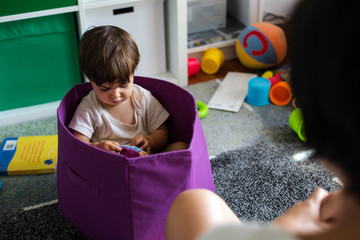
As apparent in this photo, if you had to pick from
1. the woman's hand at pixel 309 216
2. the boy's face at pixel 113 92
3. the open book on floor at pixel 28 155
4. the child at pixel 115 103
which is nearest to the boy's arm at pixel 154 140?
the child at pixel 115 103

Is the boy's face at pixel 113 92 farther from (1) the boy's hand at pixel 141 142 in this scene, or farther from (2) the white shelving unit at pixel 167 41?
(2) the white shelving unit at pixel 167 41

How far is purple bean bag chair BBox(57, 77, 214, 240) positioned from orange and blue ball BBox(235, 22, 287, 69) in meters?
0.83

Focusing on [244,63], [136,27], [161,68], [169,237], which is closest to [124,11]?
[136,27]

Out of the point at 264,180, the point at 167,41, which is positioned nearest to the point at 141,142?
the point at 264,180

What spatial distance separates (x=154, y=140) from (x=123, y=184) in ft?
1.01

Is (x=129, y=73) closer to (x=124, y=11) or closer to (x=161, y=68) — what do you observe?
(x=124, y=11)

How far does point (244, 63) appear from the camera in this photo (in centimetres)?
197

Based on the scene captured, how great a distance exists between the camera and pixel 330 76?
43cm

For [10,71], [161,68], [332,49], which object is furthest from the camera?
[161,68]

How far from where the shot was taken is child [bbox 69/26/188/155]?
3.70 feet

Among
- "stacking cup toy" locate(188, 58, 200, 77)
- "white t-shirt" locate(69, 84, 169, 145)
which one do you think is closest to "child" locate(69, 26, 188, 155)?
"white t-shirt" locate(69, 84, 169, 145)

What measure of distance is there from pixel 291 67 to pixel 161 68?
1.41 m

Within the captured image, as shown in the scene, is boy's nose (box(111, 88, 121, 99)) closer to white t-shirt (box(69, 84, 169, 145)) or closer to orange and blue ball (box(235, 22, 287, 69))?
white t-shirt (box(69, 84, 169, 145))

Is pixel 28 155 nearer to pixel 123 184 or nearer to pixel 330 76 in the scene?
pixel 123 184
